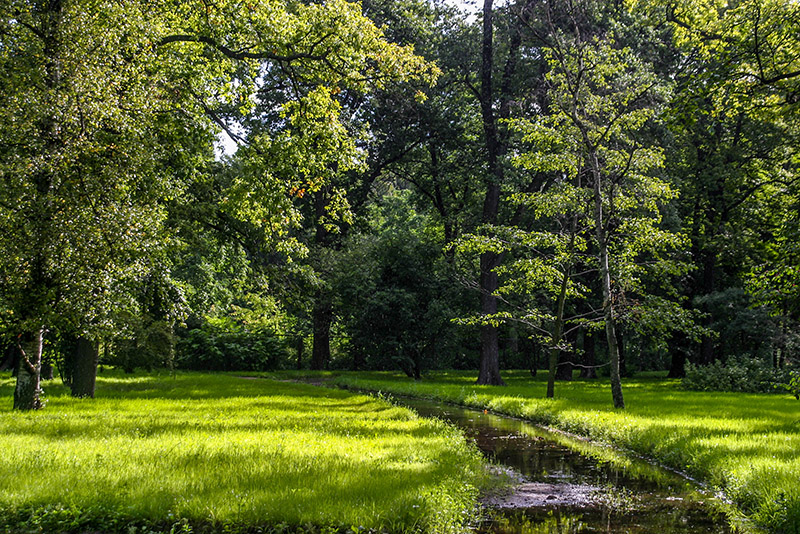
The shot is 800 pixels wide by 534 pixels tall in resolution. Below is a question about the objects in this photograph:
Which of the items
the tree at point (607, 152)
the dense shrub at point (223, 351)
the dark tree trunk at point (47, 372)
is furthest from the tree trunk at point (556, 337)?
the dense shrub at point (223, 351)

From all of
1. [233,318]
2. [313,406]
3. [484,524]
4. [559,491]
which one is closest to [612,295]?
[313,406]

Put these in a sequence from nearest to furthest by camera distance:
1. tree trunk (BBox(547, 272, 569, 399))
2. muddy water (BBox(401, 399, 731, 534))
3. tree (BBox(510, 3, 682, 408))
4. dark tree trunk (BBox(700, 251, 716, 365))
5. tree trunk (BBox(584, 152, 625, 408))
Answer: muddy water (BBox(401, 399, 731, 534))
tree trunk (BBox(584, 152, 625, 408))
tree (BBox(510, 3, 682, 408))
tree trunk (BBox(547, 272, 569, 399))
dark tree trunk (BBox(700, 251, 716, 365))

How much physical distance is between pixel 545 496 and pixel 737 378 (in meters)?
21.8

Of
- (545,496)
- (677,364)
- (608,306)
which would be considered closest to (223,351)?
(608,306)

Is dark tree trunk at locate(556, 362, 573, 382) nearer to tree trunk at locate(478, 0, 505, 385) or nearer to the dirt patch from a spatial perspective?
tree trunk at locate(478, 0, 505, 385)

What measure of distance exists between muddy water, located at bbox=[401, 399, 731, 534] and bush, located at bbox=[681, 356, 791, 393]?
16.5m

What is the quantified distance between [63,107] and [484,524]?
353 inches

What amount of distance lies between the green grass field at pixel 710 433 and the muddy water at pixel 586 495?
47 cm

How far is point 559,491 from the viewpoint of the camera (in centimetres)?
770

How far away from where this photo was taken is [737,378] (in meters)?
24.9

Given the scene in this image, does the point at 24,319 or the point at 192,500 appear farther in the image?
the point at 24,319

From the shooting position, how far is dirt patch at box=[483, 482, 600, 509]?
700 cm

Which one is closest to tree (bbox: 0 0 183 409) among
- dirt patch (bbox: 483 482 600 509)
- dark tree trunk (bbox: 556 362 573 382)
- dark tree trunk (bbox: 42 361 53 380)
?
dirt patch (bbox: 483 482 600 509)

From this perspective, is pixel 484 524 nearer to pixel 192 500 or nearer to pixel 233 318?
pixel 192 500
